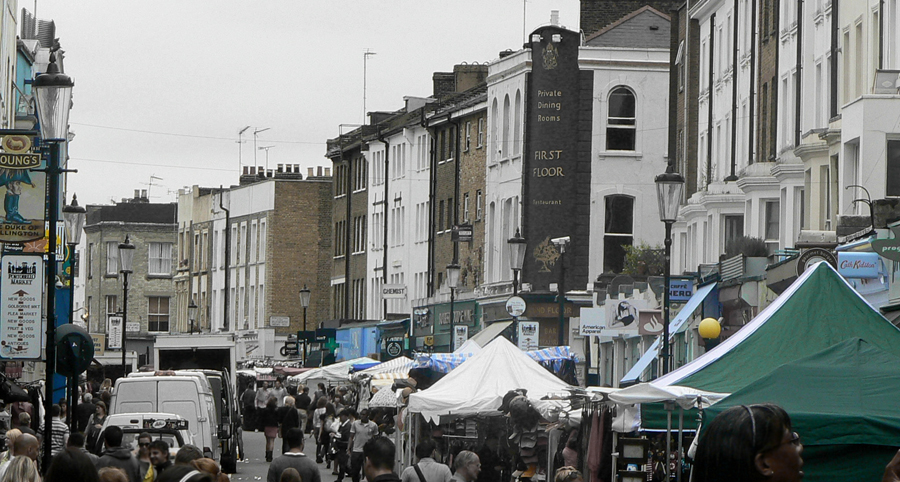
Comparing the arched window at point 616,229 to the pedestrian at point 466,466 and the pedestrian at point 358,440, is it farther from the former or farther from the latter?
the pedestrian at point 466,466

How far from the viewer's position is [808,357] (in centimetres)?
1277

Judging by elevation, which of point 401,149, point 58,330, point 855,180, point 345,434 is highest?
point 401,149

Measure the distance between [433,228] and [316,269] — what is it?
2497 centimetres

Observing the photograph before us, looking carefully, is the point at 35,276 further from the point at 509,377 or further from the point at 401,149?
the point at 401,149

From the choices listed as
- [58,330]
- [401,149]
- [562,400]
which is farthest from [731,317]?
[401,149]

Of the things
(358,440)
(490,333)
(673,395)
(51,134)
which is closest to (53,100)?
(51,134)

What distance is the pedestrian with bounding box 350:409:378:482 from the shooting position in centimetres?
2811

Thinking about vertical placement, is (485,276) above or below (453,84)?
below

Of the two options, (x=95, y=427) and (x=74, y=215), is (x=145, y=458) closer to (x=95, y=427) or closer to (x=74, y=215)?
(x=95, y=427)

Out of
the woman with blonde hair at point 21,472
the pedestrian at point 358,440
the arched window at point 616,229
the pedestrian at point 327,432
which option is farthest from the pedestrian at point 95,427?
the arched window at point 616,229

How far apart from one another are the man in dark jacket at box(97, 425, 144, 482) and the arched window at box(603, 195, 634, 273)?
135 feet

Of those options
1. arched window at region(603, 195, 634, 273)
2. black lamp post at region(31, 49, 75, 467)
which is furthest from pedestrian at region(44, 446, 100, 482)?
arched window at region(603, 195, 634, 273)

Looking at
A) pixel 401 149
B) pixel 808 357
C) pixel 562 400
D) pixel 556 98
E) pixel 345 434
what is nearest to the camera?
pixel 808 357

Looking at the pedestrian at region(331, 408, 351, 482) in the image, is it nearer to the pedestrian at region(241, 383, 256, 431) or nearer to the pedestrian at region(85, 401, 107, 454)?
the pedestrian at region(85, 401, 107, 454)
